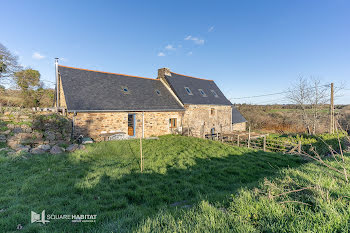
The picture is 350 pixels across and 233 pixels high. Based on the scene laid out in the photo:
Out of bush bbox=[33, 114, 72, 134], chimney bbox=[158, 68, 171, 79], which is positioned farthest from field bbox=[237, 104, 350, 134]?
bush bbox=[33, 114, 72, 134]

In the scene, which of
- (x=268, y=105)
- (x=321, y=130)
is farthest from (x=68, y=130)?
(x=268, y=105)

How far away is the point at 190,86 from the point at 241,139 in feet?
29.2

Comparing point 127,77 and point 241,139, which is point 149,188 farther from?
point 127,77

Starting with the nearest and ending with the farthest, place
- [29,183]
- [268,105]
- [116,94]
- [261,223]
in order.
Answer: [261,223] → [29,183] → [116,94] → [268,105]

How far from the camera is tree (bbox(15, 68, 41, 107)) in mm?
20717

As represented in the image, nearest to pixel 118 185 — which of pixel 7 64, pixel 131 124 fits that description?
pixel 131 124

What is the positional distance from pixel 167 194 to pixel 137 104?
10.5 meters

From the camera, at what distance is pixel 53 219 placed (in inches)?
120

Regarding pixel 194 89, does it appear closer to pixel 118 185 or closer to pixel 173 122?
pixel 173 122

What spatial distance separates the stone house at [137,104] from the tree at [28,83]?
11.2 m

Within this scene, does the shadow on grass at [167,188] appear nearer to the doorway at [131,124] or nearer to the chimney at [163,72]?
the doorway at [131,124]

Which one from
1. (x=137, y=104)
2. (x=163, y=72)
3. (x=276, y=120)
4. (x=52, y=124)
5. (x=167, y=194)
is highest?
(x=163, y=72)

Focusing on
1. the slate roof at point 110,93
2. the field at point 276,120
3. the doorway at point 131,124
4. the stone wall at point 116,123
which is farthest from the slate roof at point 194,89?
the field at point 276,120

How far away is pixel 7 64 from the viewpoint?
19.8 meters
